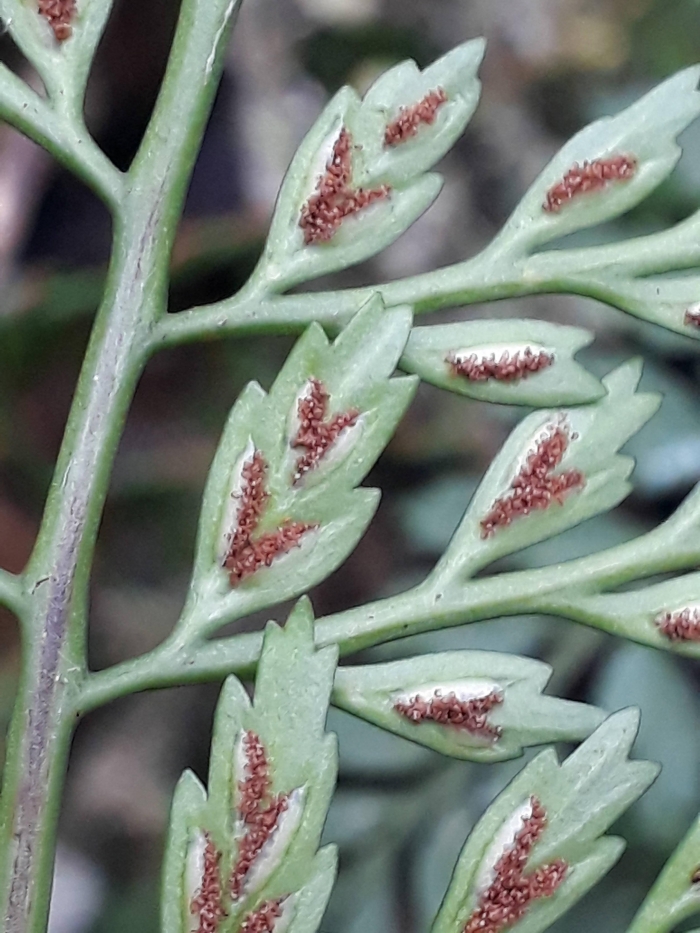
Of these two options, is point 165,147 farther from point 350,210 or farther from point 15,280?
point 15,280

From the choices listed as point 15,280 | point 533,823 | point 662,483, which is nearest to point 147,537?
point 15,280

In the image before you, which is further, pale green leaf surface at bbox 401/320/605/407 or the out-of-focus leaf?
the out-of-focus leaf

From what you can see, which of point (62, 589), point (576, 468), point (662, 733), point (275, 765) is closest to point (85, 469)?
point (62, 589)

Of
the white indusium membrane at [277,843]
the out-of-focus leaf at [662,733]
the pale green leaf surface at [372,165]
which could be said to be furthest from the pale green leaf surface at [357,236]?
the out-of-focus leaf at [662,733]

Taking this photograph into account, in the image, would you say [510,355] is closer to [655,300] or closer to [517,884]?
[655,300]

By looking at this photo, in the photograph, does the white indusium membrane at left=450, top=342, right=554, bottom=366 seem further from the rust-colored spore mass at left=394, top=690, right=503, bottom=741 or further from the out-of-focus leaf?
the out-of-focus leaf

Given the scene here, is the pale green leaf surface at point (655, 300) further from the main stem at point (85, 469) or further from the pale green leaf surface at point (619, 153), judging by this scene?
the main stem at point (85, 469)

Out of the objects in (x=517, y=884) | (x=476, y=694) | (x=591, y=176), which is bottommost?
(x=517, y=884)

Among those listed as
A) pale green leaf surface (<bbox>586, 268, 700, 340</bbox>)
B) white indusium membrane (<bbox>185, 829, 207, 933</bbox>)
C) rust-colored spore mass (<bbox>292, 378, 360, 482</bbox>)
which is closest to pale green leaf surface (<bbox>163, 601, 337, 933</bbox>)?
white indusium membrane (<bbox>185, 829, 207, 933</bbox>)
